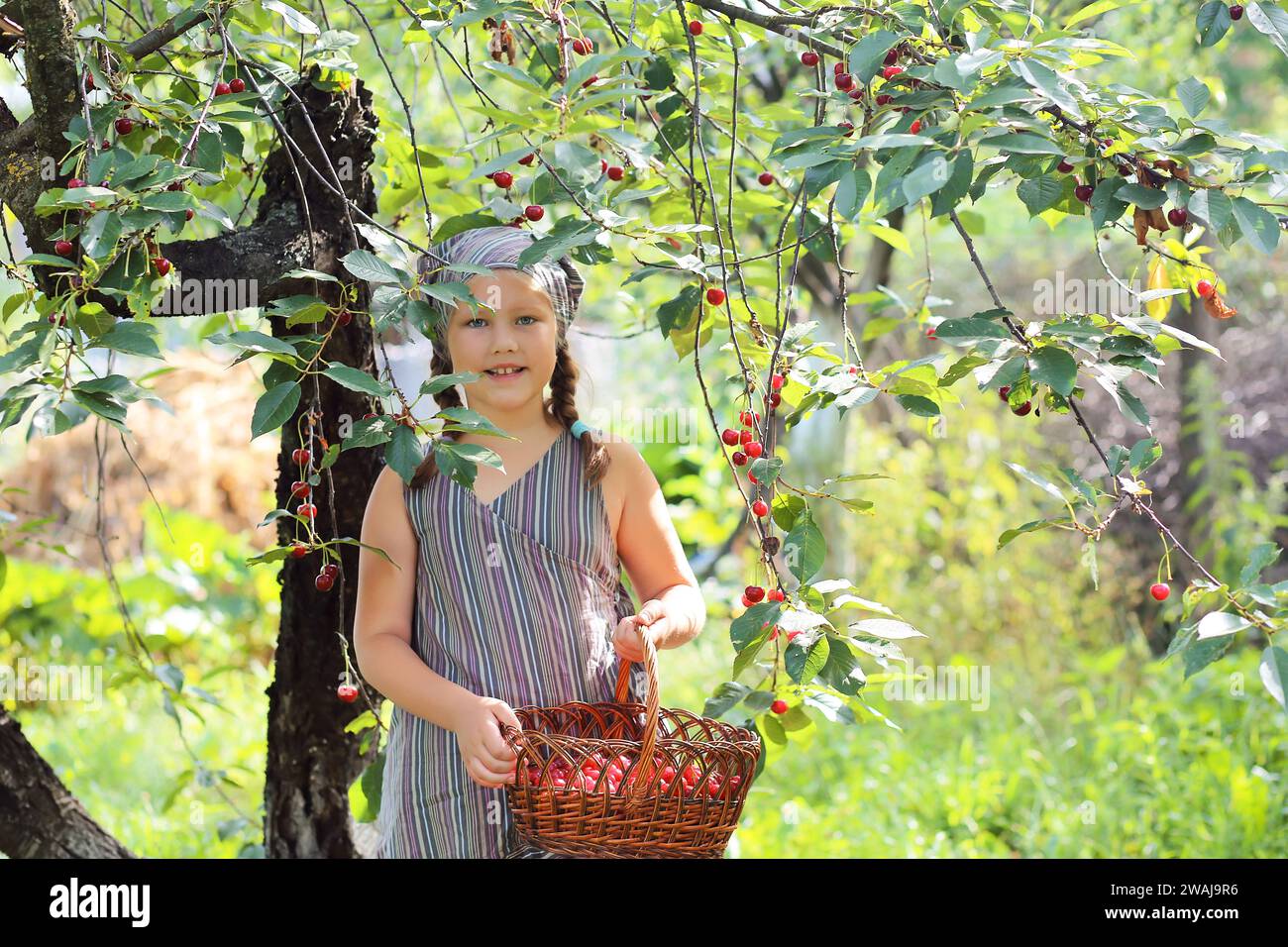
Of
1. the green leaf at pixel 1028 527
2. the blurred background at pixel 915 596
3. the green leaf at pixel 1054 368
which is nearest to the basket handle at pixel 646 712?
the green leaf at pixel 1028 527

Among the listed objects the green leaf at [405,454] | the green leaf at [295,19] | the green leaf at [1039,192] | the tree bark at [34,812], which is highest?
the green leaf at [295,19]

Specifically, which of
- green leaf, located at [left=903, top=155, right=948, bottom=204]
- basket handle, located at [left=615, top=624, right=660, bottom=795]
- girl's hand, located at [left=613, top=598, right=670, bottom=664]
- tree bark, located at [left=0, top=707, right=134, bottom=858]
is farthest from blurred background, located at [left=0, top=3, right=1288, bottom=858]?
green leaf, located at [left=903, top=155, right=948, bottom=204]

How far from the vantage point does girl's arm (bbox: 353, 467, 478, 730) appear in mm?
1541

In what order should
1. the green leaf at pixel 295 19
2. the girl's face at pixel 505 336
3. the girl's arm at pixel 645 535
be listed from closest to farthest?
the green leaf at pixel 295 19, the girl's face at pixel 505 336, the girl's arm at pixel 645 535

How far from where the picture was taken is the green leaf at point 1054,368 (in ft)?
4.03

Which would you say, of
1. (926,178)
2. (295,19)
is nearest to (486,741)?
(926,178)

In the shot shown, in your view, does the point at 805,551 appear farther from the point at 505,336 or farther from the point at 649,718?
the point at 505,336

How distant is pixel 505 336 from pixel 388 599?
37cm

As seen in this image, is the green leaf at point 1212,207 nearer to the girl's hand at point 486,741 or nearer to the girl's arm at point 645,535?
the girl's arm at point 645,535

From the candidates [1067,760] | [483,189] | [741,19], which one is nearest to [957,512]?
[1067,760]

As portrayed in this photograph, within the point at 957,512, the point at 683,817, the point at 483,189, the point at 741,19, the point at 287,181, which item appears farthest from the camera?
the point at 957,512
